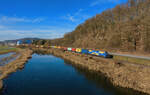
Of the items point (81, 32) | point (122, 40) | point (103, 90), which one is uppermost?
point (81, 32)

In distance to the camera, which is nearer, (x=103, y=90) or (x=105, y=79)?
(x=103, y=90)

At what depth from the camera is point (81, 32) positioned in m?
98.6

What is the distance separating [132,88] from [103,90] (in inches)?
180

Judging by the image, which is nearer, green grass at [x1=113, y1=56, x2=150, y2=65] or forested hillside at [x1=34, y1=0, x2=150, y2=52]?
green grass at [x1=113, y1=56, x2=150, y2=65]

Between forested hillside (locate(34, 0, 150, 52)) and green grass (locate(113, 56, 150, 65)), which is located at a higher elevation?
forested hillside (locate(34, 0, 150, 52))

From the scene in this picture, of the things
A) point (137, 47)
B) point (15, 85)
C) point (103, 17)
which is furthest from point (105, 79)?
point (103, 17)

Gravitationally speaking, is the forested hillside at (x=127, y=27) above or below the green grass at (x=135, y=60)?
above

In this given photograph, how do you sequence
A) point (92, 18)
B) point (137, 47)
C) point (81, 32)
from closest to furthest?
point (137, 47) < point (92, 18) < point (81, 32)

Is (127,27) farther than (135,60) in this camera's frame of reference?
Yes

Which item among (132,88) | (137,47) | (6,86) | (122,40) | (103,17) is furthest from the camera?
(103,17)

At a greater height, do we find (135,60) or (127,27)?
(127,27)

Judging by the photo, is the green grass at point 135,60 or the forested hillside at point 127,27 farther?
the forested hillside at point 127,27

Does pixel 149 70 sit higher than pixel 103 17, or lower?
lower

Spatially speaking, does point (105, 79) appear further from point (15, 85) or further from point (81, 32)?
point (81, 32)
